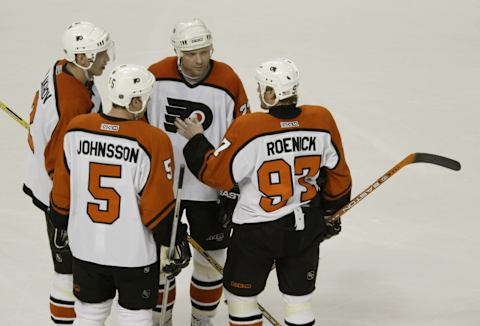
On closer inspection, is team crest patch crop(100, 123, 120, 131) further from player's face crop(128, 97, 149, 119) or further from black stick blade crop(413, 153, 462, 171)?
black stick blade crop(413, 153, 462, 171)

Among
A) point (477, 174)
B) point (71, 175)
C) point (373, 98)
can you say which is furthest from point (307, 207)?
point (373, 98)

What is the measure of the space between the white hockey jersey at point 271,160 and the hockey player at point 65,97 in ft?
1.47

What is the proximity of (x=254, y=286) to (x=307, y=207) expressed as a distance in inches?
14.2

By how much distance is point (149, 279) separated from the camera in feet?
11.6

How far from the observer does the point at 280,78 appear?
349 centimetres

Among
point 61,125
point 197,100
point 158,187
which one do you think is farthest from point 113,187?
point 197,100

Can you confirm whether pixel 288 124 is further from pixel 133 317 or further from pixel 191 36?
pixel 133 317

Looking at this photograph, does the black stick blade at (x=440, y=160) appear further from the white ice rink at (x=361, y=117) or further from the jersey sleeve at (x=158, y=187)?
the white ice rink at (x=361, y=117)

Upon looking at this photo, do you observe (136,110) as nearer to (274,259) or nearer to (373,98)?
(274,259)

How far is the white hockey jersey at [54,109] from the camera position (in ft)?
11.8

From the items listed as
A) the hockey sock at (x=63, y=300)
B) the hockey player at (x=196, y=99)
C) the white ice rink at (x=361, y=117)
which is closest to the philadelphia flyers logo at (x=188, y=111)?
the hockey player at (x=196, y=99)

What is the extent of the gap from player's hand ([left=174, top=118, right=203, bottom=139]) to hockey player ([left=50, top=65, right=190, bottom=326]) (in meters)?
0.28

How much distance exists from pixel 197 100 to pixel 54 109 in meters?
0.61

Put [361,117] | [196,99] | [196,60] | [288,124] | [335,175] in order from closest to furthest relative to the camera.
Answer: [288,124] < [335,175] < [196,60] < [196,99] < [361,117]
